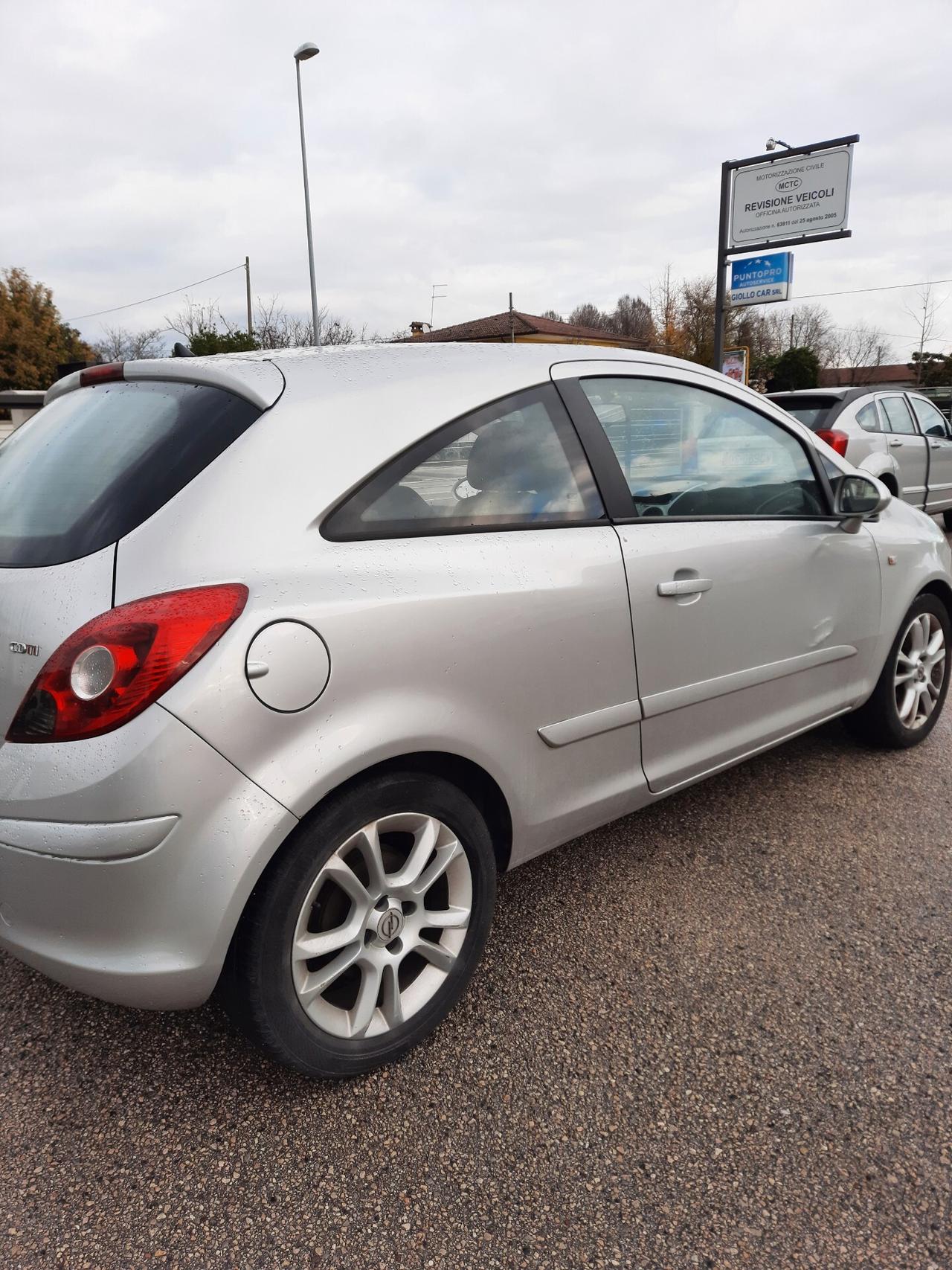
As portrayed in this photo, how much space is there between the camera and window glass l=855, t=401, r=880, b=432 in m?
8.15

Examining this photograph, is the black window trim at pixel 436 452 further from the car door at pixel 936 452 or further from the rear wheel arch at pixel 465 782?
the car door at pixel 936 452

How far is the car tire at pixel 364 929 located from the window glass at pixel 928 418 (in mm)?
8848

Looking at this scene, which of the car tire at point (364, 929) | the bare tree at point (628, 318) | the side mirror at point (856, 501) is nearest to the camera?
the car tire at point (364, 929)

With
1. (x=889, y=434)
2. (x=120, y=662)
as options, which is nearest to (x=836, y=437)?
(x=889, y=434)

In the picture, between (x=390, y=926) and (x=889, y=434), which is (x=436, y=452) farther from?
(x=889, y=434)

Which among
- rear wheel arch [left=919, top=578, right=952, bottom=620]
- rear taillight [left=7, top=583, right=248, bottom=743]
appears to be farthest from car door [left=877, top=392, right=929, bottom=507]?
rear taillight [left=7, top=583, right=248, bottom=743]

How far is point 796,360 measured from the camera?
42.5 metres

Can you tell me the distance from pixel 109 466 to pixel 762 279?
51.3 feet

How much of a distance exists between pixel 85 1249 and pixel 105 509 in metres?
1.33

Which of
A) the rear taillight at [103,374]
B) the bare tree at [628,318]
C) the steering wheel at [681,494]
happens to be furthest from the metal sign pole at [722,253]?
the bare tree at [628,318]

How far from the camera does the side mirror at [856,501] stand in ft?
10.3

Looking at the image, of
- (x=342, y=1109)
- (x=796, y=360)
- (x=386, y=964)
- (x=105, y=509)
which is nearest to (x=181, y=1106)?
(x=342, y=1109)

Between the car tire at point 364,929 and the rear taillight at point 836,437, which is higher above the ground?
the rear taillight at point 836,437

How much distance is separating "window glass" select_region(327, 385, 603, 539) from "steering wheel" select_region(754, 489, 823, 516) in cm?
84
